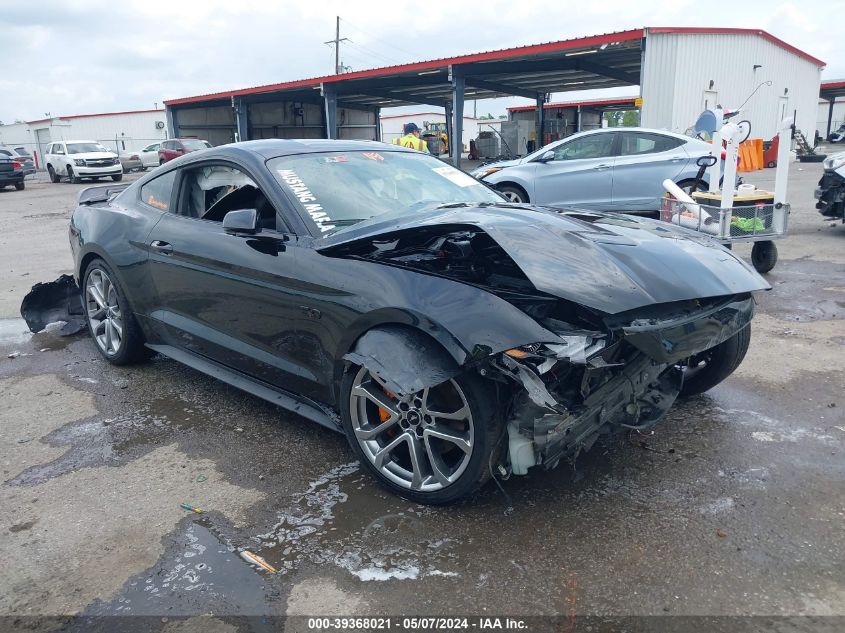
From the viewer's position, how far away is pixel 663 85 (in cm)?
1819

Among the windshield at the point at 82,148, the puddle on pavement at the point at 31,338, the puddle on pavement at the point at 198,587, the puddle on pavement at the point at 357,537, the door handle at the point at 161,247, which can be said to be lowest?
the puddle on pavement at the point at 198,587

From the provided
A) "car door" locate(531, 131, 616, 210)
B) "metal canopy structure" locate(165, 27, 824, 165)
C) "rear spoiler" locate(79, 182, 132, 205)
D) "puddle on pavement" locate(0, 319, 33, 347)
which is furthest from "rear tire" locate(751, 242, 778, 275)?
"metal canopy structure" locate(165, 27, 824, 165)

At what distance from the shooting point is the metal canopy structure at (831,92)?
4022 centimetres

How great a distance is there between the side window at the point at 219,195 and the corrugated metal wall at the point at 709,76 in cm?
1682

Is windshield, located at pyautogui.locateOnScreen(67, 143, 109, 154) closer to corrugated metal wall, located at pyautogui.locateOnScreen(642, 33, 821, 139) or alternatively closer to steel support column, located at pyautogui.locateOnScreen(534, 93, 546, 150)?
steel support column, located at pyautogui.locateOnScreen(534, 93, 546, 150)

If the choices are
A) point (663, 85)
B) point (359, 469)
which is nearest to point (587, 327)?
point (359, 469)

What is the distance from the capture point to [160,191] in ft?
14.9

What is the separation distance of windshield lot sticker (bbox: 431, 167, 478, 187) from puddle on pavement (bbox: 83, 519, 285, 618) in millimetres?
2629

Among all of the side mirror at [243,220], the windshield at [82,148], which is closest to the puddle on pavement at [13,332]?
the side mirror at [243,220]

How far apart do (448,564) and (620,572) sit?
2.15 ft

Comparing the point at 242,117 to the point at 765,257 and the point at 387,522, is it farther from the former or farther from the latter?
the point at 387,522

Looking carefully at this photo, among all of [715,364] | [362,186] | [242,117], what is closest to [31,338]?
[362,186]

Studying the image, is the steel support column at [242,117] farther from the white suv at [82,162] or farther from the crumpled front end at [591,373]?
the crumpled front end at [591,373]

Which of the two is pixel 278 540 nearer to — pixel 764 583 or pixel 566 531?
pixel 566 531
